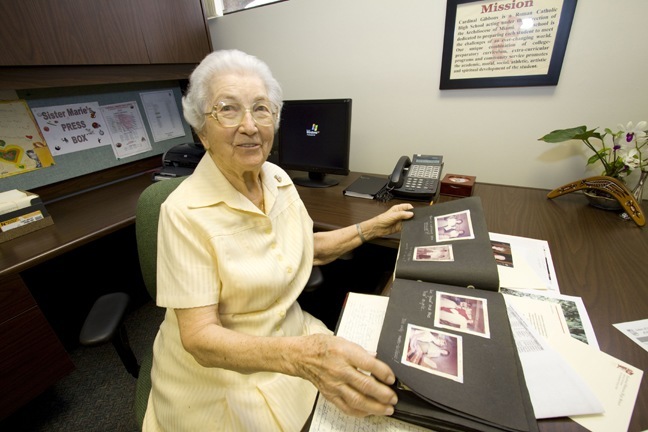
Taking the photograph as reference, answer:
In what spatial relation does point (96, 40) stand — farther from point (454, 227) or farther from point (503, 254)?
point (503, 254)

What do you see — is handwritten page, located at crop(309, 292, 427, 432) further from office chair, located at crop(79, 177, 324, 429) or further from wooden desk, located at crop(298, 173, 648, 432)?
office chair, located at crop(79, 177, 324, 429)

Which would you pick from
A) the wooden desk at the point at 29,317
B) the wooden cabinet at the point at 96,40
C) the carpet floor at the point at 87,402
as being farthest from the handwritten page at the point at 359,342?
the wooden cabinet at the point at 96,40

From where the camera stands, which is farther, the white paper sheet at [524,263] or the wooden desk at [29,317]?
the wooden desk at [29,317]

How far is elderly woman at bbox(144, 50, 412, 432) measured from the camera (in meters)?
0.66

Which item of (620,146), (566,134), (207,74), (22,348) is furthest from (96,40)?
(620,146)

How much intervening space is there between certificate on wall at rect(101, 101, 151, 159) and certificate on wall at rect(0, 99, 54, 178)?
1.09 ft

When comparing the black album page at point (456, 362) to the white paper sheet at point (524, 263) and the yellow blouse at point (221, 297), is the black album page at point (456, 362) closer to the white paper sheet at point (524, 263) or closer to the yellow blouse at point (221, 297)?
the white paper sheet at point (524, 263)

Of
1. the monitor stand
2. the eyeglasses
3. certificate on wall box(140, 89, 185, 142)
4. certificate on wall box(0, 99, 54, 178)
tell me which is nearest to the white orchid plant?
the monitor stand

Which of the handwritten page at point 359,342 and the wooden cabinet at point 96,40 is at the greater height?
the wooden cabinet at point 96,40

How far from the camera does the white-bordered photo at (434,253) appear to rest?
729 millimetres

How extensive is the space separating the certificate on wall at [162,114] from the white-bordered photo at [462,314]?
2.09m

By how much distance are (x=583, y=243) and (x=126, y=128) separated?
2.36 metres

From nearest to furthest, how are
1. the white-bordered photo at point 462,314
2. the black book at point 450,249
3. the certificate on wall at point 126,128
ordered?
the white-bordered photo at point 462,314, the black book at point 450,249, the certificate on wall at point 126,128

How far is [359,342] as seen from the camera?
620mm
